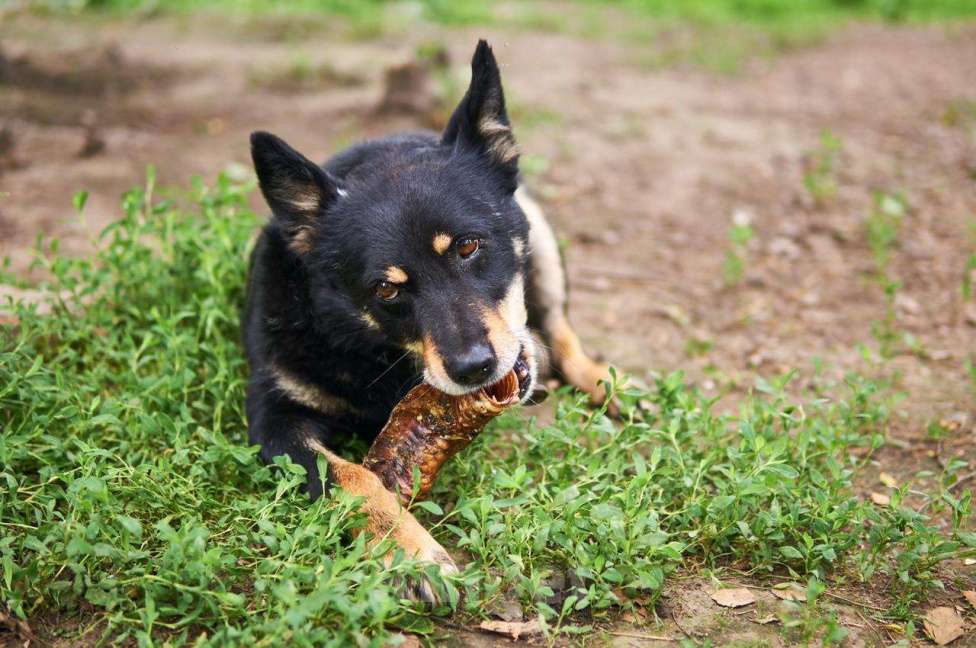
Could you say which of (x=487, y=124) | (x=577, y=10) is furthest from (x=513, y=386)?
(x=577, y=10)

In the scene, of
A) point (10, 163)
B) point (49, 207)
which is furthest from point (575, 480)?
point (10, 163)

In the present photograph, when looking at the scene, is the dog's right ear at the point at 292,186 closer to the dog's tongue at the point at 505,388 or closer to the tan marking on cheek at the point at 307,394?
the tan marking on cheek at the point at 307,394

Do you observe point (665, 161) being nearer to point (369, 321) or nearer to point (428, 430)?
point (369, 321)

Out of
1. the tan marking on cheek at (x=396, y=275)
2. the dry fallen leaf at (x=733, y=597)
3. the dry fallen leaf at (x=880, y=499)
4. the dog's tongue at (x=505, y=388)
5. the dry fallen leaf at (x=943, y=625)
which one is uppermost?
the tan marking on cheek at (x=396, y=275)

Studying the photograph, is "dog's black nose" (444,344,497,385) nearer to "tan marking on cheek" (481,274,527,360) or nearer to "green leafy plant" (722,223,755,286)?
"tan marking on cheek" (481,274,527,360)

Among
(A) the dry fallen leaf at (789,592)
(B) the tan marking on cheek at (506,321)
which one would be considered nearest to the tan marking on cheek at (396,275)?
(B) the tan marking on cheek at (506,321)

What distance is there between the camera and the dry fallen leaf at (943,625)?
2.55m

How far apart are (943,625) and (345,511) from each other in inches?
73.8

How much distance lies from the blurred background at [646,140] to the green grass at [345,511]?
73 cm

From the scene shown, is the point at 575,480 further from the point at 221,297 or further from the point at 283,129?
the point at 283,129

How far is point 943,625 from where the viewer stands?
8.51ft

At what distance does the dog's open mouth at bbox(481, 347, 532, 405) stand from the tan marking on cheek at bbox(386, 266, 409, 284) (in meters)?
0.50

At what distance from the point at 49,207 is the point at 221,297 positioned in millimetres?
2021

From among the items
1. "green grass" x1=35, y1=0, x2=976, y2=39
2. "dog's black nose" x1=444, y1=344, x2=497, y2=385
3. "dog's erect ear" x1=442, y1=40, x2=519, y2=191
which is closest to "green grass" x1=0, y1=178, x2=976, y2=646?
"dog's black nose" x1=444, y1=344, x2=497, y2=385
